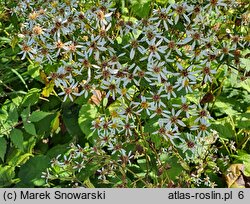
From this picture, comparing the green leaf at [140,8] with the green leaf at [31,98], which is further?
the green leaf at [31,98]

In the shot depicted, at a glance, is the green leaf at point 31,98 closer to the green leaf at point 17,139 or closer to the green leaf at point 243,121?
the green leaf at point 17,139

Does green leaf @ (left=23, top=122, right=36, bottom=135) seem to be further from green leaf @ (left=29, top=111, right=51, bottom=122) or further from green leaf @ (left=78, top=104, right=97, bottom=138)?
green leaf @ (left=78, top=104, right=97, bottom=138)

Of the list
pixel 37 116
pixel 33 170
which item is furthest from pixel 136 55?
pixel 33 170

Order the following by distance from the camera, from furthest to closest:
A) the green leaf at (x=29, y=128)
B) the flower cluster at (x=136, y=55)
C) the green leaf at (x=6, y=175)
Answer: the green leaf at (x=6, y=175) < the green leaf at (x=29, y=128) < the flower cluster at (x=136, y=55)

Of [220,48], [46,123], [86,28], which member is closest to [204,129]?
[220,48]

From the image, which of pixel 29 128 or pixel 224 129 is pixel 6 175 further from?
pixel 224 129

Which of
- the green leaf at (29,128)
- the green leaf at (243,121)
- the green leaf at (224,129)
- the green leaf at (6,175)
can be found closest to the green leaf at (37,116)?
the green leaf at (29,128)
